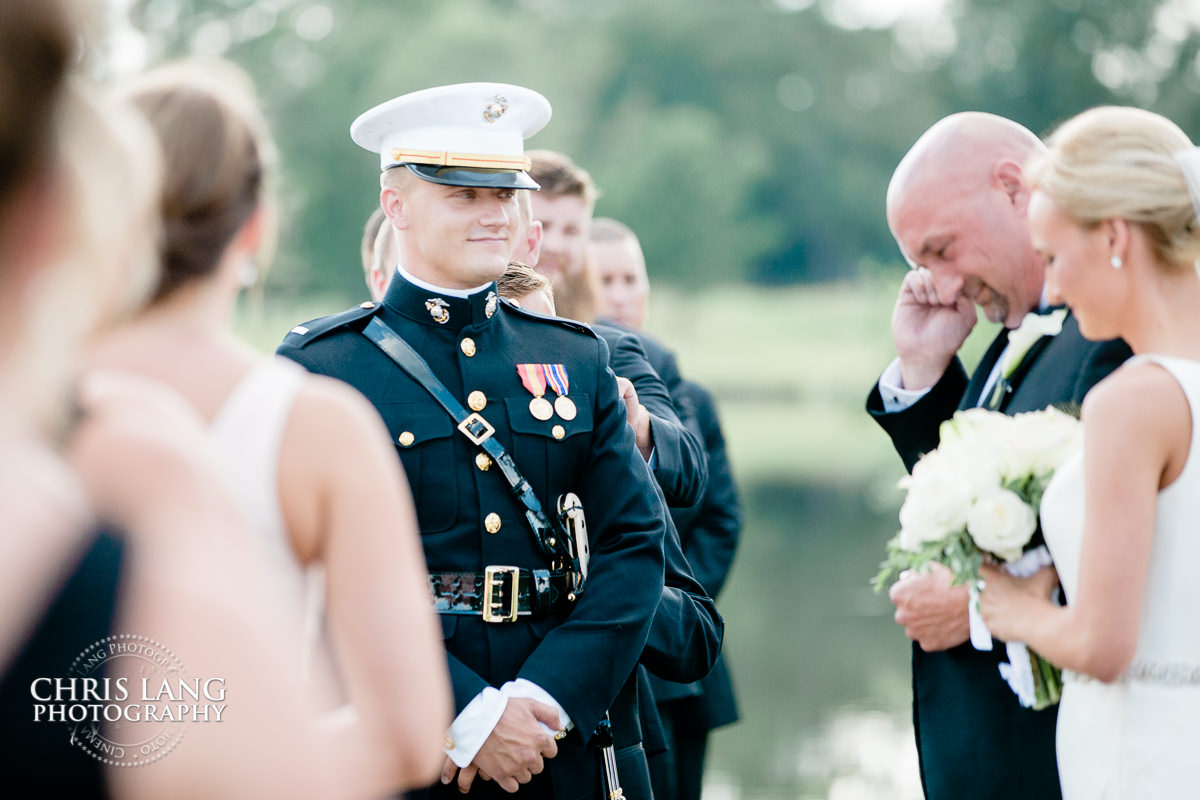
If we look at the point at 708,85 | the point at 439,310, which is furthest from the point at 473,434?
the point at 708,85

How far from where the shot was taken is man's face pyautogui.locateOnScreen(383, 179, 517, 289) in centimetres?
312

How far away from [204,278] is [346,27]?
2128 inches

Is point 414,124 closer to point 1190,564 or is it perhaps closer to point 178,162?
point 178,162

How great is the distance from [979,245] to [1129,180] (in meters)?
0.93

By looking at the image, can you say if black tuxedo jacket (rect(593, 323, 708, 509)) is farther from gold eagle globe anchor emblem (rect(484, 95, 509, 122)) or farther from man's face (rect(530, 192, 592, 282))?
gold eagle globe anchor emblem (rect(484, 95, 509, 122))

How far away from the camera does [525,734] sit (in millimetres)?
2762

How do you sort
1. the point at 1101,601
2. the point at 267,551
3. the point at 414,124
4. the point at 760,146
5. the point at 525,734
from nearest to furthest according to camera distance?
the point at 267,551
the point at 1101,601
the point at 525,734
the point at 414,124
the point at 760,146

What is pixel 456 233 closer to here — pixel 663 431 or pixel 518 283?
pixel 518 283

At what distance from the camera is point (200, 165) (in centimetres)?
166

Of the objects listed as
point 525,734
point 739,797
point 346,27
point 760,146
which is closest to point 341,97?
point 346,27

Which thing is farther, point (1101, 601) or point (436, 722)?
point (1101, 601)

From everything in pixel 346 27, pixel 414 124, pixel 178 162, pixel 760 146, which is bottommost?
pixel 178 162

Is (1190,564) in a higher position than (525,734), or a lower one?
higher

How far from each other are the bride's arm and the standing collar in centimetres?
142
